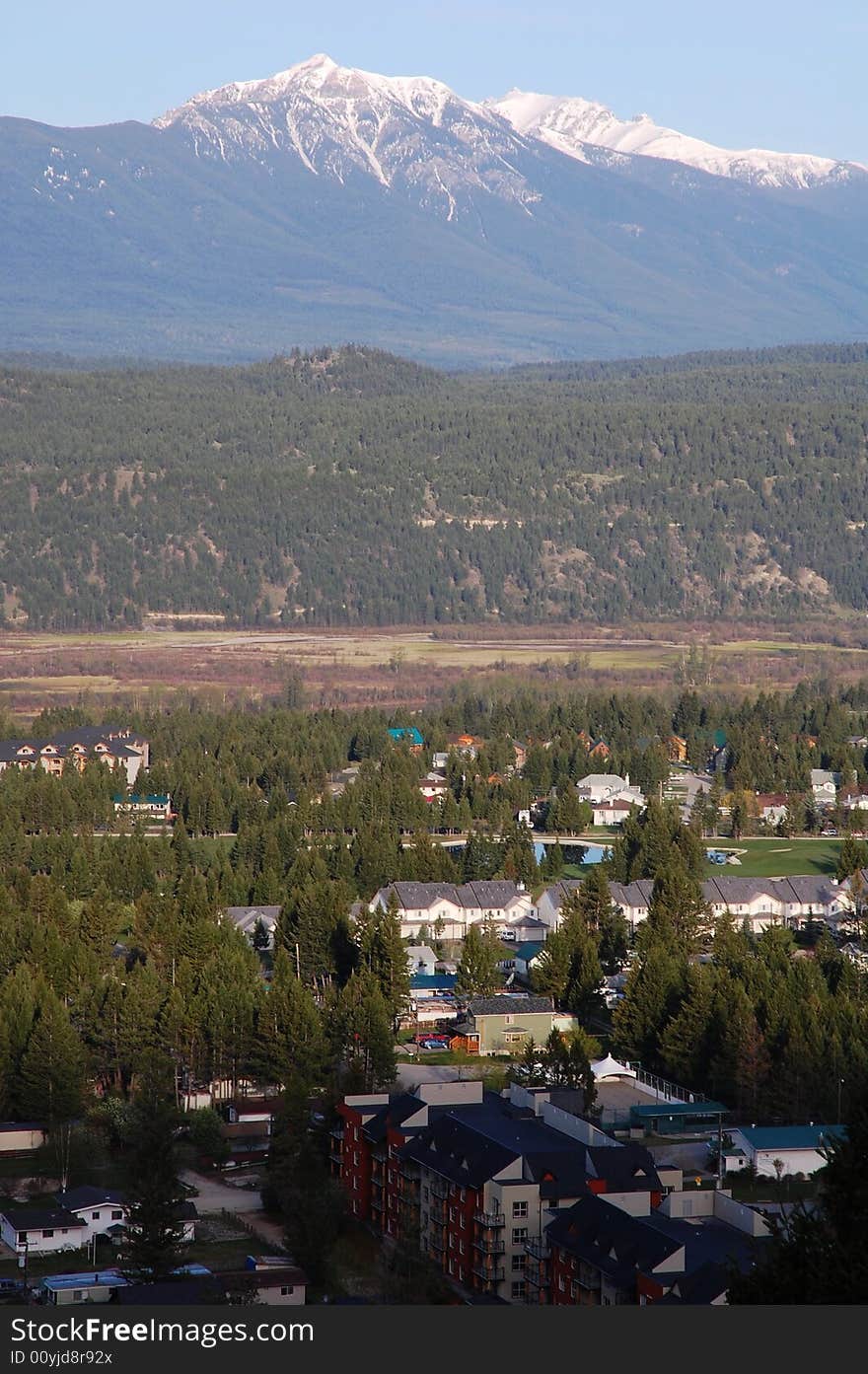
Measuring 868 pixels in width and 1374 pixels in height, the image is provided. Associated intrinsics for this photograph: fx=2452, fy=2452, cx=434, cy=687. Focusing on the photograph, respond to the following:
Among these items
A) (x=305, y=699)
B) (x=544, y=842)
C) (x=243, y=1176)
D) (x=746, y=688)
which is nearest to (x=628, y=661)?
(x=746, y=688)

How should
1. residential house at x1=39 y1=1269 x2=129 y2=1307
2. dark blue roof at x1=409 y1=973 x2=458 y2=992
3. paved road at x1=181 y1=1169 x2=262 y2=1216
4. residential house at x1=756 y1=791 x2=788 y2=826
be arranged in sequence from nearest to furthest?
residential house at x1=39 y1=1269 x2=129 y2=1307 → paved road at x1=181 y1=1169 x2=262 y2=1216 → dark blue roof at x1=409 y1=973 x2=458 y2=992 → residential house at x1=756 y1=791 x2=788 y2=826

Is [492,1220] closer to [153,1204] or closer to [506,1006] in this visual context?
[153,1204]

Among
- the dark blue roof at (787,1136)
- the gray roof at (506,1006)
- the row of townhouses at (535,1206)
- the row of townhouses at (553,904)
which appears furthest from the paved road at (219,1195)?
the row of townhouses at (553,904)

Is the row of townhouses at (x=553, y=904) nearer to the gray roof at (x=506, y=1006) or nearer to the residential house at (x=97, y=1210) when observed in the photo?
the gray roof at (x=506, y=1006)

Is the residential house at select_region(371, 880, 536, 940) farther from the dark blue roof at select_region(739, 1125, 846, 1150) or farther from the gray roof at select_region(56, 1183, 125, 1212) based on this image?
the gray roof at select_region(56, 1183, 125, 1212)

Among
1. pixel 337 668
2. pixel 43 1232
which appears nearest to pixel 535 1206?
pixel 43 1232

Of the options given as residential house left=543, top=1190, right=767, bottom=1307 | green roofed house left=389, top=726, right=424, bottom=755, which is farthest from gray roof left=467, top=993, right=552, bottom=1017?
green roofed house left=389, top=726, right=424, bottom=755

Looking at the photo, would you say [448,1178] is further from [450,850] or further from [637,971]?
[450,850]

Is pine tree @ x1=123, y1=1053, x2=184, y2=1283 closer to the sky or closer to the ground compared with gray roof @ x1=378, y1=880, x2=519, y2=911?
closer to the sky
